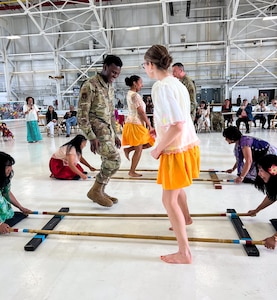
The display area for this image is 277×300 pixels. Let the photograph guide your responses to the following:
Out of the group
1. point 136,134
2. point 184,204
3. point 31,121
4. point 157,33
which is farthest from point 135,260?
point 157,33

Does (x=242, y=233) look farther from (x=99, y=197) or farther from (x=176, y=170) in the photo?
(x=99, y=197)

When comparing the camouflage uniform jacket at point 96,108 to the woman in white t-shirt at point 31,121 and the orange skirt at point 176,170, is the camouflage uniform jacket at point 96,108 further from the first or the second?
the woman in white t-shirt at point 31,121

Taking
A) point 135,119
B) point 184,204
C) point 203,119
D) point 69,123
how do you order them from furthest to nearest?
1. point 69,123
2. point 203,119
3. point 135,119
4. point 184,204

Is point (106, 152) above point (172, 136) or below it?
below

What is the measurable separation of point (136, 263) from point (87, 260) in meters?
0.34

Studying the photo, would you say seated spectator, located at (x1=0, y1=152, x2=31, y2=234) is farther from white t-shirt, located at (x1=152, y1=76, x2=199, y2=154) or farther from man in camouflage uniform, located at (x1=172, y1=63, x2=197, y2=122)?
man in camouflage uniform, located at (x1=172, y1=63, x2=197, y2=122)

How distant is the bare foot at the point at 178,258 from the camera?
1.77 metres

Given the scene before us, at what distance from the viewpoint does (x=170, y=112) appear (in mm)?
1505

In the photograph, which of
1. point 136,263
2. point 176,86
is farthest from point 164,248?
point 176,86

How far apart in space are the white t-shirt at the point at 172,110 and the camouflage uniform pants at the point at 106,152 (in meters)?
1.09

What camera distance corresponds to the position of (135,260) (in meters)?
1.84

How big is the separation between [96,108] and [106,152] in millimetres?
440

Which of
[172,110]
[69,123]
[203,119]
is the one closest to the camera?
[172,110]

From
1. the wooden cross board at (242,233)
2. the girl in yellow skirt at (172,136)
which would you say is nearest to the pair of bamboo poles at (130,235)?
the wooden cross board at (242,233)
